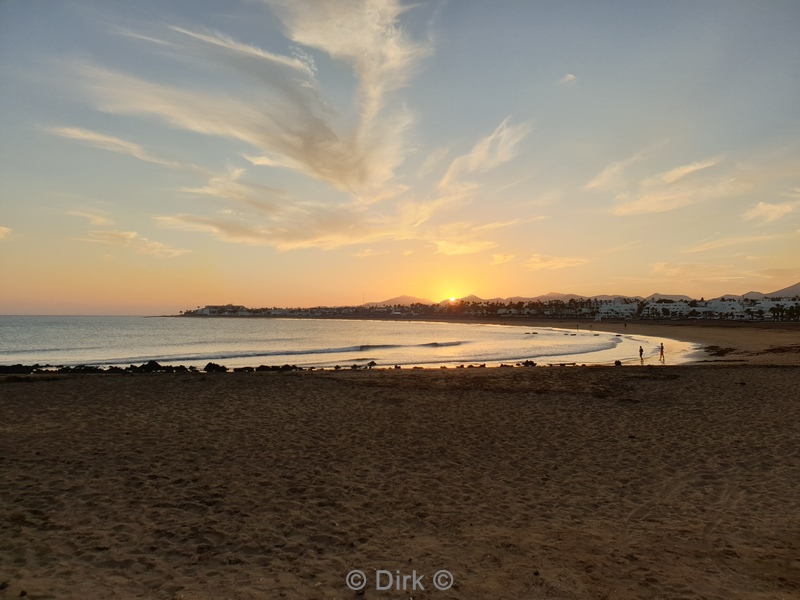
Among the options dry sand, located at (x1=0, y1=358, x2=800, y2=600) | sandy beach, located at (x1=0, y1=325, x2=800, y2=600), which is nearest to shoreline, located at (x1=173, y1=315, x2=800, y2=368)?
dry sand, located at (x1=0, y1=358, x2=800, y2=600)

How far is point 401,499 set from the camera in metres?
8.18

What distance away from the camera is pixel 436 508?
7.80 m

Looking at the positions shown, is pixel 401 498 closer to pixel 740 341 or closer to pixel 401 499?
pixel 401 499

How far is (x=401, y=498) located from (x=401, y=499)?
0.15 ft

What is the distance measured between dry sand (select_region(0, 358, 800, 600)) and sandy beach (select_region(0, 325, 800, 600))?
0.13ft

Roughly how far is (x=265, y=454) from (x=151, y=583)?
5470 millimetres

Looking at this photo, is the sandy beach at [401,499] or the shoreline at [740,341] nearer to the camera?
the sandy beach at [401,499]

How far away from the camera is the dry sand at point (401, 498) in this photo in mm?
5551

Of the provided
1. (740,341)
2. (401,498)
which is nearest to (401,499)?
(401,498)

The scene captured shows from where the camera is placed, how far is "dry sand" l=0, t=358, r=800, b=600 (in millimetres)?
5551

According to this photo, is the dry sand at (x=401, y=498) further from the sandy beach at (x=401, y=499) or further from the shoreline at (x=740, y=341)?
the shoreline at (x=740, y=341)

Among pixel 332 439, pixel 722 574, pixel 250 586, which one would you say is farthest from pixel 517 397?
pixel 250 586

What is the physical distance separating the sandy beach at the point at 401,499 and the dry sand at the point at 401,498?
4cm

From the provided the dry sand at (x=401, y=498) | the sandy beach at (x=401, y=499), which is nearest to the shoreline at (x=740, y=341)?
the dry sand at (x=401, y=498)
